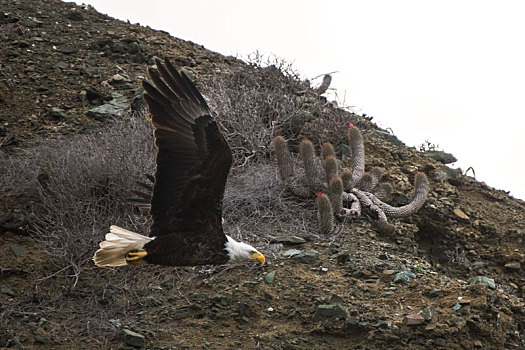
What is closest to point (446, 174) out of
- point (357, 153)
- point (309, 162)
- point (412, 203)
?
point (412, 203)

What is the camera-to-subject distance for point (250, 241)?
8766 millimetres

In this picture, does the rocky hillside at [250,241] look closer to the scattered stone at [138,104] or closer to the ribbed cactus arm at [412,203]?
the scattered stone at [138,104]

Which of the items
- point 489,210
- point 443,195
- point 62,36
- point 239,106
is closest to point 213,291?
point 239,106

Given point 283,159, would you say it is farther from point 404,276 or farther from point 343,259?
point 404,276

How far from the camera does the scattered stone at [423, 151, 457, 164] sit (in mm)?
12660

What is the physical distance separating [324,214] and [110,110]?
14.9 feet

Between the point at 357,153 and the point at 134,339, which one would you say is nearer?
the point at 134,339

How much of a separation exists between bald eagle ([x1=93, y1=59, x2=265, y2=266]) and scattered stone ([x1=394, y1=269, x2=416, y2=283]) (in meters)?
2.02

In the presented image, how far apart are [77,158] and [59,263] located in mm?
1468

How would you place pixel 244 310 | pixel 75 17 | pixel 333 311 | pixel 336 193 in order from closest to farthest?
pixel 333 311
pixel 244 310
pixel 336 193
pixel 75 17

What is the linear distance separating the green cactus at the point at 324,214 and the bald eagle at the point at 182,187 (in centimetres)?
221

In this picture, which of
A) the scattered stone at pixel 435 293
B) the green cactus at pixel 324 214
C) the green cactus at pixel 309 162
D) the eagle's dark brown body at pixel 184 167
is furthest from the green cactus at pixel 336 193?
the eagle's dark brown body at pixel 184 167

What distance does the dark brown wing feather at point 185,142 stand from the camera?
20.6ft

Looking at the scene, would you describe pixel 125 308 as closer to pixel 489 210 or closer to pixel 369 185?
pixel 369 185
